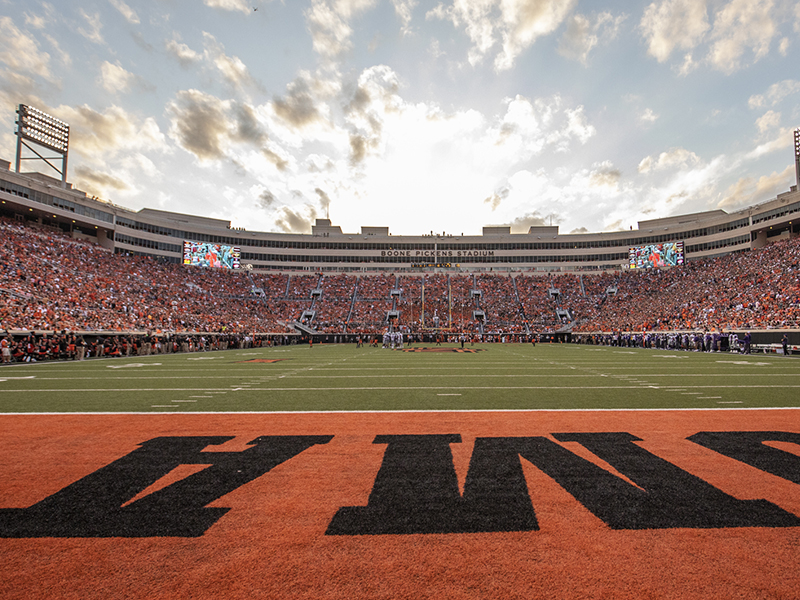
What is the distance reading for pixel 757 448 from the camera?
16.1 ft

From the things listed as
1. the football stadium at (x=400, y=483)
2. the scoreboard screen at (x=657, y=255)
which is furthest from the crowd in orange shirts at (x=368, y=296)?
the football stadium at (x=400, y=483)

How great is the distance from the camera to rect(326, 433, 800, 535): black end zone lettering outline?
3082 millimetres

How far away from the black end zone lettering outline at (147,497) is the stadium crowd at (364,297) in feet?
69.4

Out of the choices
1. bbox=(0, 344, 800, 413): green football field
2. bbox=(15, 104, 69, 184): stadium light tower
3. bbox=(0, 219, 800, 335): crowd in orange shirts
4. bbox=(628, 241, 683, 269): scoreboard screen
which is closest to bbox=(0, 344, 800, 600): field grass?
bbox=(0, 344, 800, 413): green football field

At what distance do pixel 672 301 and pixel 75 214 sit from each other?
63607 mm

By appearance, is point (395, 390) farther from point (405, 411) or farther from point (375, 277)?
point (375, 277)

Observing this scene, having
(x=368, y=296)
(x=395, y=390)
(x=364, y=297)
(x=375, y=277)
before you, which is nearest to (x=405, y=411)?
(x=395, y=390)

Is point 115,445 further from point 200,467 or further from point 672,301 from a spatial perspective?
point 672,301

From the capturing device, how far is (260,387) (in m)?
10.7

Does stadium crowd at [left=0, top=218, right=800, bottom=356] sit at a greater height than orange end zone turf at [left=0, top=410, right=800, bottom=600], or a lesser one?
greater

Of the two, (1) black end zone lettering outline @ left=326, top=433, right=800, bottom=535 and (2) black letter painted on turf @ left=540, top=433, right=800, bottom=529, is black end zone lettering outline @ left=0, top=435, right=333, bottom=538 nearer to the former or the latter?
(1) black end zone lettering outline @ left=326, top=433, right=800, bottom=535

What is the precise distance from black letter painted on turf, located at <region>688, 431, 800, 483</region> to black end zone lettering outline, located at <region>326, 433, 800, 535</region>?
3.10ft

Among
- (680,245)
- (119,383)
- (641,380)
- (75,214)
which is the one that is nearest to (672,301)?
(680,245)

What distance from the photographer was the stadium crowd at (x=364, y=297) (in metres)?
28.7
